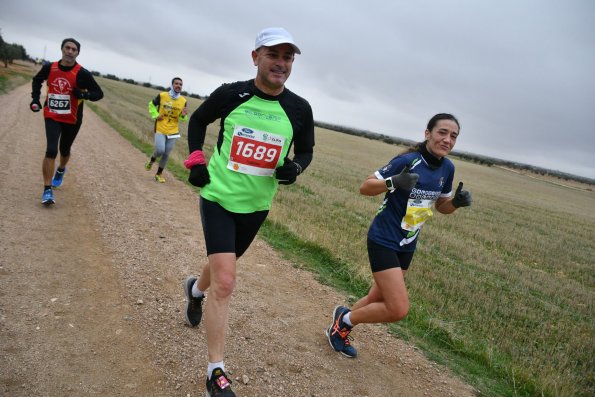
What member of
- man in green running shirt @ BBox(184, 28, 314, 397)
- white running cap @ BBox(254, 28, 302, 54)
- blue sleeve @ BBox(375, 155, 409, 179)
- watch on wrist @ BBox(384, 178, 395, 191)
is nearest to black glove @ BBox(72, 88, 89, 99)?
man in green running shirt @ BBox(184, 28, 314, 397)

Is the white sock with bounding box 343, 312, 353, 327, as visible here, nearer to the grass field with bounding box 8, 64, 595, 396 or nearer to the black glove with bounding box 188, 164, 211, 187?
the grass field with bounding box 8, 64, 595, 396

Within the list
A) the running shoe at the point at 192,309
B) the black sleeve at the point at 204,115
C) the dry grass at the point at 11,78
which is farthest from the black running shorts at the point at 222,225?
the dry grass at the point at 11,78

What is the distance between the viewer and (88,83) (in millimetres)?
6668

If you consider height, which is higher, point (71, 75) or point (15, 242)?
point (71, 75)

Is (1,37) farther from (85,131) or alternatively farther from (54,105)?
(54,105)

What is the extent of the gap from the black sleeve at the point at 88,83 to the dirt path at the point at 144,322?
1840 millimetres

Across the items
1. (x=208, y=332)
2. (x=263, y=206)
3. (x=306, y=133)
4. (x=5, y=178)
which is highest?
(x=306, y=133)

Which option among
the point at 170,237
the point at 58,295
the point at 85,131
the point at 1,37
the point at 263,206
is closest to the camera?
the point at 263,206

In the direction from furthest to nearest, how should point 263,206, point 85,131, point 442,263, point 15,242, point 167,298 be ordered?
point 85,131
point 442,263
point 15,242
point 167,298
point 263,206

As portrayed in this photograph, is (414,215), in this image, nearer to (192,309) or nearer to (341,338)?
(341,338)

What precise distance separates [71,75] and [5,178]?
8.32 feet

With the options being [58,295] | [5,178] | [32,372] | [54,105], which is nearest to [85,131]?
[5,178]

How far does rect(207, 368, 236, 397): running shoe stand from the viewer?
2.66 m

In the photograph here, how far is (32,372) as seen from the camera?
9.27 feet
